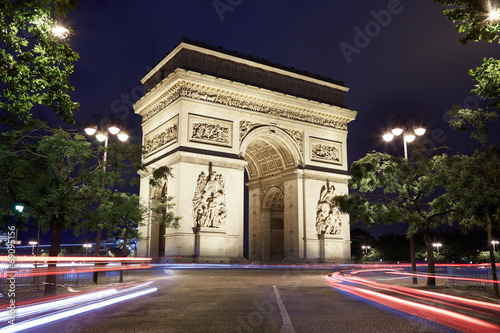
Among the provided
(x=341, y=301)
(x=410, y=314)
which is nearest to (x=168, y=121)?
(x=341, y=301)

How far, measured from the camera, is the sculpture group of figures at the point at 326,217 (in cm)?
3478

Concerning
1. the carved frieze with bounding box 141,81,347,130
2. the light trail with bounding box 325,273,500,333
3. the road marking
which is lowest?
the light trail with bounding box 325,273,500,333

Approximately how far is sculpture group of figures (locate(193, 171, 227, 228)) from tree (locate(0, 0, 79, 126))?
20.8 m

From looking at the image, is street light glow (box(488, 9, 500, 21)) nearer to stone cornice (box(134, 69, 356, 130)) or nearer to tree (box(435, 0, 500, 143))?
tree (box(435, 0, 500, 143))

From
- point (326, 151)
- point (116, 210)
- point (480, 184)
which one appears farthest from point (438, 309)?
point (326, 151)

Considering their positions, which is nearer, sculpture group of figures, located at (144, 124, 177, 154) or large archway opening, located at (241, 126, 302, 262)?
sculpture group of figures, located at (144, 124, 177, 154)

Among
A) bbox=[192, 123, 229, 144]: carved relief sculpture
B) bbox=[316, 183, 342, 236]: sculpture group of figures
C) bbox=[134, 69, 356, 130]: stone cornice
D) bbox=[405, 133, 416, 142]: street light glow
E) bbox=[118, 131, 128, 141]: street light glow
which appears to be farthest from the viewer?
bbox=[316, 183, 342, 236]: sculpture group of figures

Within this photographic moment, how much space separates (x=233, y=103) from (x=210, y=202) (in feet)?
25.5

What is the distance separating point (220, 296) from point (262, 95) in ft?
78.8

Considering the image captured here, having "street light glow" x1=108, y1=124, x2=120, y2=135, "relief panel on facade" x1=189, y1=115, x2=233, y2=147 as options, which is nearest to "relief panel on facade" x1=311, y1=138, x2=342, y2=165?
"relief panel on facade" x1=189, y1=115, x2=233, y2=147

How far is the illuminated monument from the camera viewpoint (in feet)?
97.8

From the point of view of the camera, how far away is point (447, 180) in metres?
14.2

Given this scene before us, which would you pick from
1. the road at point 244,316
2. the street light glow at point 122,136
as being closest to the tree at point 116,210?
the street light glow at point 122,136

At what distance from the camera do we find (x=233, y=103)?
33062mm
